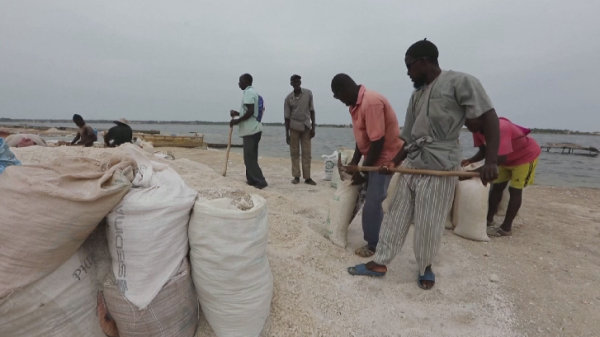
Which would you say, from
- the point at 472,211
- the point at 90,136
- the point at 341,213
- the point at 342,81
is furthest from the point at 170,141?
the point at 472,211

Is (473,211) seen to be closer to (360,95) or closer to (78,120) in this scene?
(360,95)

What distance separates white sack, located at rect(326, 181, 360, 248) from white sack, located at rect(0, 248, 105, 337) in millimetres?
1777

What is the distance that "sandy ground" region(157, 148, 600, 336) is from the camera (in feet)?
5.58

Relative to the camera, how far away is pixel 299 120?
4.99m

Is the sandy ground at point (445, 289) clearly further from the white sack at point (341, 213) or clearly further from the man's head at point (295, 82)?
the man's head at point (295, 82)

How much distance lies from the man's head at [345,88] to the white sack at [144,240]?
1522mm

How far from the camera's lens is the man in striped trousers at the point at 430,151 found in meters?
1.83

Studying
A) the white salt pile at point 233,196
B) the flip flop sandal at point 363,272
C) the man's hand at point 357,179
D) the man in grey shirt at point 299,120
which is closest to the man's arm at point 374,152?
the man's hand at point 357,179

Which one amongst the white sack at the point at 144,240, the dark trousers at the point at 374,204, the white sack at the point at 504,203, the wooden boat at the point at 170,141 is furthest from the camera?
the wooden boat at the point at 170,141

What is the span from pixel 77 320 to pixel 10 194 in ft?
1.90

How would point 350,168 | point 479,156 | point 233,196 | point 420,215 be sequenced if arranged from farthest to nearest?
point 479,156
point 350,168
point 420,215
point 233,196

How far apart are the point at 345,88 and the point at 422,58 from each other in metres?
0.61

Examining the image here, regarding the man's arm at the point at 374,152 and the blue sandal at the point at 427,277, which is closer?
the blue sandal at the point at 427,277

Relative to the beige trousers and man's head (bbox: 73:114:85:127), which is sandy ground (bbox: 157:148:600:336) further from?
man's head (bbox: 73:114:85:127)
